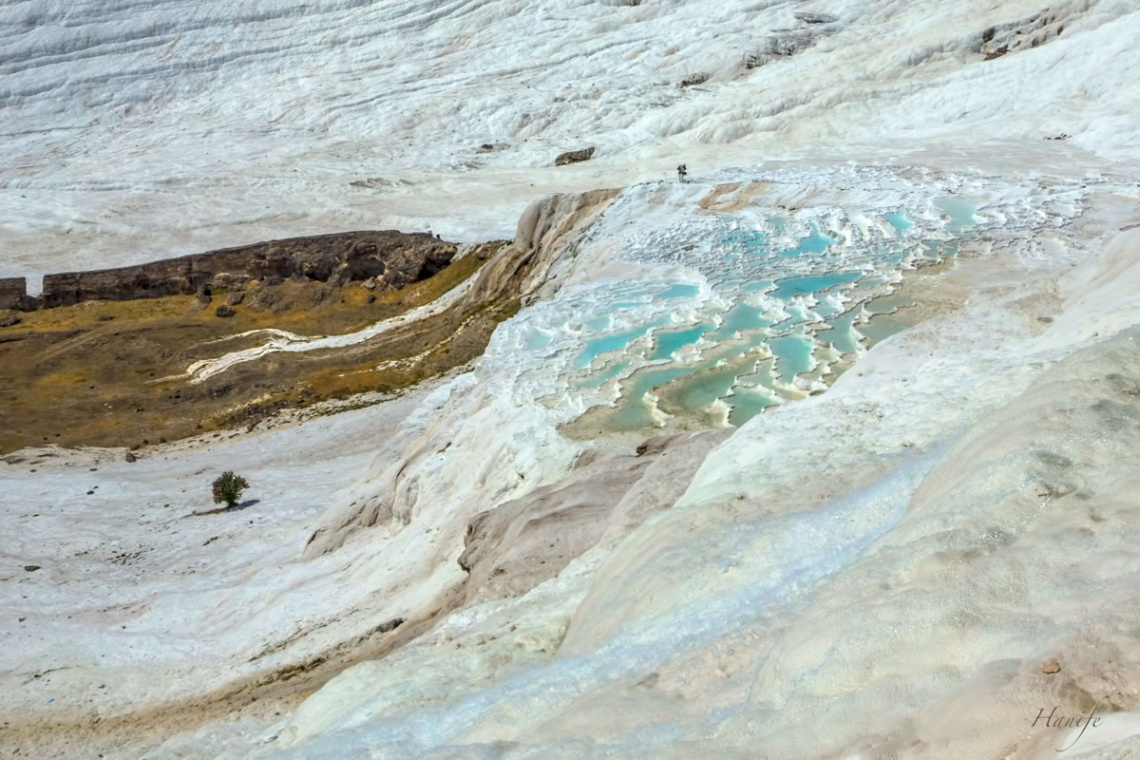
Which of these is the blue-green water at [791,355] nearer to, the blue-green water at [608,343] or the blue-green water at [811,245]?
the blue-green water at [608,343]

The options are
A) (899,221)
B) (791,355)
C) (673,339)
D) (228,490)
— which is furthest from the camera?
(899,221)

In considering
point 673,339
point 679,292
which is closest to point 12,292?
point 679,292

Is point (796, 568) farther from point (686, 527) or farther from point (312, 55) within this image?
point (312, 55)

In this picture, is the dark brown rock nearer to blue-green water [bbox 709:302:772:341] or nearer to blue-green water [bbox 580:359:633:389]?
blue-green water [bbox 709:302:772:341]

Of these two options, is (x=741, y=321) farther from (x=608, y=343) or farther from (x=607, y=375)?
(x=607, y=375)

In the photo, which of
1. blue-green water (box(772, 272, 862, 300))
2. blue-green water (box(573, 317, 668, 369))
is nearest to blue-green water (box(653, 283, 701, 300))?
blue-green water (box(573, 317, 668, 369))
